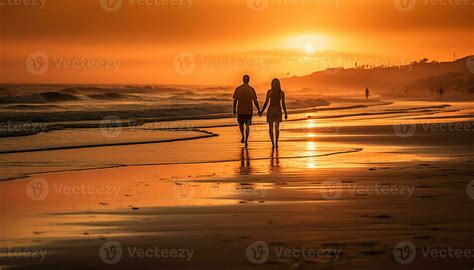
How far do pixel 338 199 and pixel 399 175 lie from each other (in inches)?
144

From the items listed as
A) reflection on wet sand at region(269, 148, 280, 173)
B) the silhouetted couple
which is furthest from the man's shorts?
reflection on wet sand at region(269, 148, 280, 173)

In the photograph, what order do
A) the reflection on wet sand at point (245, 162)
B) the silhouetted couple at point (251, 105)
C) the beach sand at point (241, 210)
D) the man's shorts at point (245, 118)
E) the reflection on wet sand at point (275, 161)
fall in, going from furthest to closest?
the man's shorts at point (245, 118) < the silhouetted couple at point (251, 105) < the reflection on wet sand at point (275, 161) < the reflection on wet sand at point (245, 162) < the beach sand at point (241, 210)

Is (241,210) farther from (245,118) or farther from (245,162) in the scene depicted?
(245,118)

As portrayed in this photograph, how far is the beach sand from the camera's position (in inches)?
308

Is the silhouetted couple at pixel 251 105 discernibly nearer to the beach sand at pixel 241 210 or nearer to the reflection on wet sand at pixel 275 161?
the reflection on wet sand at pixel 275 161

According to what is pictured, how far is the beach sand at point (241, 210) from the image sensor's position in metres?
7.83

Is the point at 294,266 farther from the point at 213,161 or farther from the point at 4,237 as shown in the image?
the point at 213,161

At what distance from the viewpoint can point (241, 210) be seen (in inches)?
419

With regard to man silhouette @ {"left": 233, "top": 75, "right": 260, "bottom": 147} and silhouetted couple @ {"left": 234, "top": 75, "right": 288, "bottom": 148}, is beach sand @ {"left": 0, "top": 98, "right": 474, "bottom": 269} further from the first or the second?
man silhouette @ {"left": 233, "top": 75, "right": 260, "bottom": 147}

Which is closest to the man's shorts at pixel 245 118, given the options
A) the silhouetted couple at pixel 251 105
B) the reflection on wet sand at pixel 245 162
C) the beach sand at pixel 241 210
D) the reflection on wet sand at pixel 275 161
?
the silhouetted couple at pixel 251 105

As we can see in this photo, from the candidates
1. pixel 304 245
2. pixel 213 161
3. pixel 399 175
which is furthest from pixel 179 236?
pixel 213 161

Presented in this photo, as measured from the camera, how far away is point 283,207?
10812 mm

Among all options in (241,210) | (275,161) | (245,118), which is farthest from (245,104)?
(241,210)

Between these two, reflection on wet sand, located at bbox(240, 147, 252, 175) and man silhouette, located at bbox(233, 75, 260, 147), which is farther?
man silhouette, located at bbox(233, 75, 260, 147)
